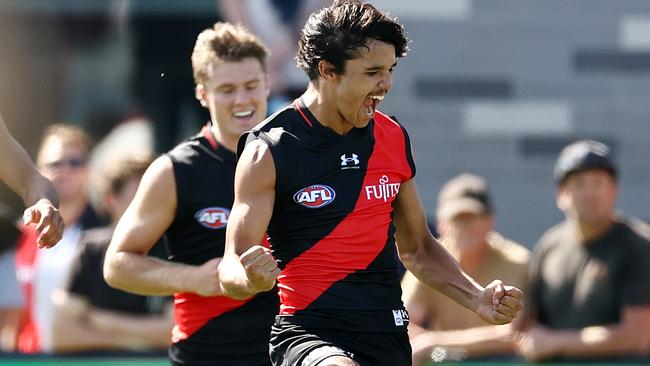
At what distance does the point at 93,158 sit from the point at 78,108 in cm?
67

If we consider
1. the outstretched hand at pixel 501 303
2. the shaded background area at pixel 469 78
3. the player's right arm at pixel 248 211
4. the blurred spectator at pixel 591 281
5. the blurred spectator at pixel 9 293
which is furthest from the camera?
the shaded background area at pixel 469 78

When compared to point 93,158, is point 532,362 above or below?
below

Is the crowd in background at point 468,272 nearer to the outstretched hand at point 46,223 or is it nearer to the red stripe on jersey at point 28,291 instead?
the red stripe on jersey at point 28,291

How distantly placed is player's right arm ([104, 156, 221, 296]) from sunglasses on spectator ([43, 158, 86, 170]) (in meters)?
3.38

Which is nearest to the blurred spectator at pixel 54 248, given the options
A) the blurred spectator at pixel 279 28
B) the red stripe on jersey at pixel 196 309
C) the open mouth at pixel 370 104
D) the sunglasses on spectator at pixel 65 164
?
the sunglasses on spectator at pixel 65 164

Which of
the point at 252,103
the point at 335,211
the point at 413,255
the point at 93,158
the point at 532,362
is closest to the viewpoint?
the point at 335,211

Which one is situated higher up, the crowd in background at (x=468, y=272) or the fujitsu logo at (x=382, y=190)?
the fujitsu logo at (x=382, y=190)

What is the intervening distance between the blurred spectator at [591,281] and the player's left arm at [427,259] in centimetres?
260

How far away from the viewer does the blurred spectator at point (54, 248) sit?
8.71m

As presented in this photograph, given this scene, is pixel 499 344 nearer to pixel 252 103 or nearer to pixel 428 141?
pixel 252 103

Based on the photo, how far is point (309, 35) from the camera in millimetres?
5223

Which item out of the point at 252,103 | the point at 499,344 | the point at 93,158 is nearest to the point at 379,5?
the point at 93,158

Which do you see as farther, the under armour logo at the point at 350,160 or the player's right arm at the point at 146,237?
the player's right arm at the point at 146,237

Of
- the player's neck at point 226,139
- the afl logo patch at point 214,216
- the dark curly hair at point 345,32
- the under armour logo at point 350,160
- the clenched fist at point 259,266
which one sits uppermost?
the dark curly hair at point 345,32
